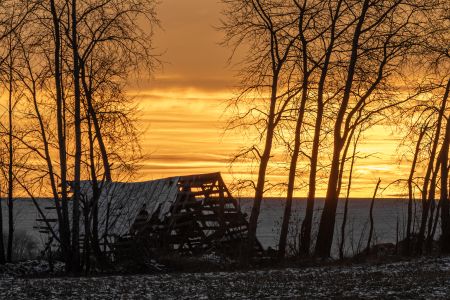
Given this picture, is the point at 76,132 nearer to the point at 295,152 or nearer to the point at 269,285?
the point at 295,152

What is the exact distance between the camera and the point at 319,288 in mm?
20391

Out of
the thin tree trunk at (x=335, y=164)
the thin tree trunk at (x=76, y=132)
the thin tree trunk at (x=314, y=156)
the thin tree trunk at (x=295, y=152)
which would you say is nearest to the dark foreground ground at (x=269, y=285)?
the thin tree trunk at (x=76, y=132)

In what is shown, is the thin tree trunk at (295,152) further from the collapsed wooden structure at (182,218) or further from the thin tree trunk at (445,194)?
the thin tree trunk at (445,194)

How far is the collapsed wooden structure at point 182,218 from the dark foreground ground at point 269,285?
966cm

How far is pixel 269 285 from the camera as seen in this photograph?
21.4m

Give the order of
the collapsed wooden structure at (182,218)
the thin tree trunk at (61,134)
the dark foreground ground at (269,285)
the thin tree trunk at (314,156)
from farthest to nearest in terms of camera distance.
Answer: the collapsed wooden structure at (182,218) < the thin tree trunk at (314,156) < the thin tree trunk at (61,134) < the dark foreground ground at (269,285)

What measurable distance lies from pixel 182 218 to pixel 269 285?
49.8 feet

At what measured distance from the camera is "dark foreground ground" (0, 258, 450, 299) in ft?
63.4

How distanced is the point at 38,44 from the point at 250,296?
1334 centimetres

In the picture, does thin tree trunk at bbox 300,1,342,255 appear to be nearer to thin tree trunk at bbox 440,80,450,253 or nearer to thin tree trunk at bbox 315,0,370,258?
thin tree trunk at bbox 315,0,370,258

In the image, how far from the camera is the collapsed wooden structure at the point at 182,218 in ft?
113

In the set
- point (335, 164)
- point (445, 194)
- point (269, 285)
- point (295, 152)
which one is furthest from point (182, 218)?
point (269, 285)

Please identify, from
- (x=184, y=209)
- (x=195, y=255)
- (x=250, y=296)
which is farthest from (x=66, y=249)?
(x=250, y=296)

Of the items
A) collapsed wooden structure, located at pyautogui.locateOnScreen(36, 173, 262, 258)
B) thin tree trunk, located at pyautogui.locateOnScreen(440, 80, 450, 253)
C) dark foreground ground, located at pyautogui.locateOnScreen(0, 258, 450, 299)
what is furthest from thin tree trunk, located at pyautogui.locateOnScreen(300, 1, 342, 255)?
dark foreground ground, located at pyautogui.locateOnScreen(0, 258, 450, 299)
